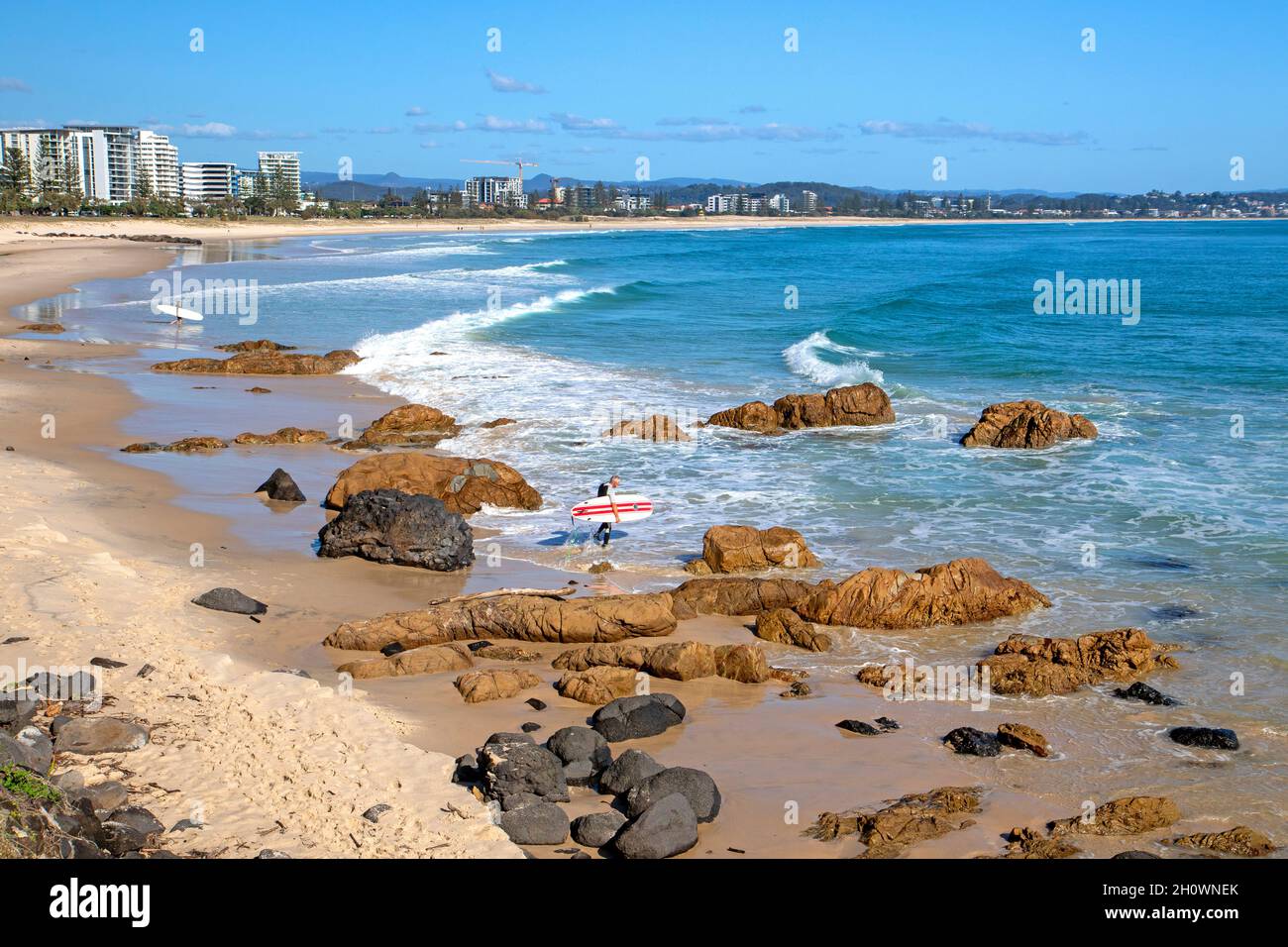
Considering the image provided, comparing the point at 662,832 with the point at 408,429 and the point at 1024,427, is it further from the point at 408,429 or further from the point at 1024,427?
the point at 1024,427

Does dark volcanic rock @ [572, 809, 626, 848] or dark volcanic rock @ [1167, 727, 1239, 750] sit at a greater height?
dark volcanic rock @ [572, 809, 626, 848]

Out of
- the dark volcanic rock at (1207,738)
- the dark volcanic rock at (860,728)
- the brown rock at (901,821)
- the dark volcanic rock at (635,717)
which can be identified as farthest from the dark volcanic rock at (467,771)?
the dark volcanic rock at (1207,738)

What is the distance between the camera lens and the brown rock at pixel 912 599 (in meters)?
12.6

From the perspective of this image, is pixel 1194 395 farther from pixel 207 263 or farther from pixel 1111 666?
pixel 207 263

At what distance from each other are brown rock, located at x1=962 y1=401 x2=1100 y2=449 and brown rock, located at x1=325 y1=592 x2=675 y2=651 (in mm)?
12118

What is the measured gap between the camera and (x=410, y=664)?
35.6 ft

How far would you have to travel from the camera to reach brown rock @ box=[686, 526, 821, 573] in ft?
47.0

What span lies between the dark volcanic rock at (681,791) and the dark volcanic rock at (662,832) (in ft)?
0.82

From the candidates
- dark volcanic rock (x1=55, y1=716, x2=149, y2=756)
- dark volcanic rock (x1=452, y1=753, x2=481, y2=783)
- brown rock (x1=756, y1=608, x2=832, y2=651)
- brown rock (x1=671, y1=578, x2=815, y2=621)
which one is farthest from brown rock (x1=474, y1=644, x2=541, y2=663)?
dark volcanic rock (x1=55, y1=716, x2=149, y2=756)

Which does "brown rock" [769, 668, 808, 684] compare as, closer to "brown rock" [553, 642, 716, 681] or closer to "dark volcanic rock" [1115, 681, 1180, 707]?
"brown rock" [553, 642, 716, 681]

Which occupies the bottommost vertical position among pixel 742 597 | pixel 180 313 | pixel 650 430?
pixel 742 597

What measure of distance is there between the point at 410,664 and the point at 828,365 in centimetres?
2419
